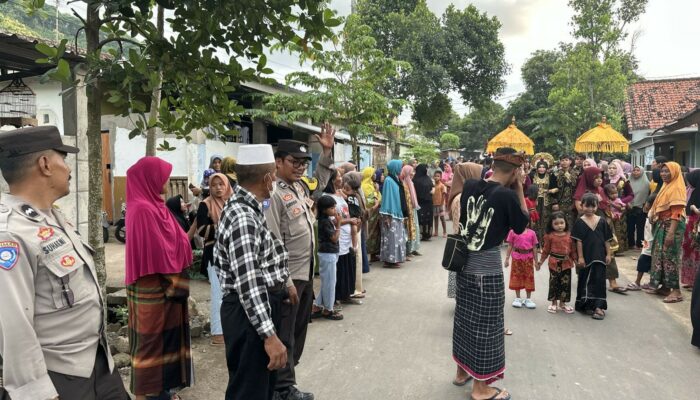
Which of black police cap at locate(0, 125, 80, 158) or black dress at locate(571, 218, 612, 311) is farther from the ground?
black police cap at locate(0, 125, 80, 158)

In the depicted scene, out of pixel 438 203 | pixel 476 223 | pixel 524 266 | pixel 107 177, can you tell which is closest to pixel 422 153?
pixel 438 203

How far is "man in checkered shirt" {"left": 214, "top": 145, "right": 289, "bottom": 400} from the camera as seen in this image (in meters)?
2.52

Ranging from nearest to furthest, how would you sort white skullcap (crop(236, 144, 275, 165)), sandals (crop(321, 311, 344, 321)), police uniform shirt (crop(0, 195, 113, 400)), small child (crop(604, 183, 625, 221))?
police uniform shirt (crop(0, 195, 113, 400)), white skullcap (crop(236, 144, 275, 165)), sandals (crop(321, 311, 344, 321)), small child (crop(604, 183, 625, 221))

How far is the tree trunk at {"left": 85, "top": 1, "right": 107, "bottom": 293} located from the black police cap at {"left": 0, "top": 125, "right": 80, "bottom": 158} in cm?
120

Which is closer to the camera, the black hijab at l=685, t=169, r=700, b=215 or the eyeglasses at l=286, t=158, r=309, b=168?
the eyeglasses at l=286, t=158, r=309, b=168

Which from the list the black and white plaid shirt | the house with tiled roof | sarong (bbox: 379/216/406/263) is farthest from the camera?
the house with tiled roof

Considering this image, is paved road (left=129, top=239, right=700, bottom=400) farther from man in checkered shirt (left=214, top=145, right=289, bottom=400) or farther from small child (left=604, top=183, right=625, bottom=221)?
small child (left=604, top=183, right=625, bottom=221)

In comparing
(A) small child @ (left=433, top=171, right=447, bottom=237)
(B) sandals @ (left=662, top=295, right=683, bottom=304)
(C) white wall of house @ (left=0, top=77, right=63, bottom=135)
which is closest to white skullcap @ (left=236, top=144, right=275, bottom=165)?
(B) sandals @ (left=662, top=295, right=683, bottom=304)

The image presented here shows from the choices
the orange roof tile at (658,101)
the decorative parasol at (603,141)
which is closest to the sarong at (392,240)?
the decorative parasol at (603,141)

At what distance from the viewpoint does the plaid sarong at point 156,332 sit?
3281mm

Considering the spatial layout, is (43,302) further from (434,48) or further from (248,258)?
(434,48)

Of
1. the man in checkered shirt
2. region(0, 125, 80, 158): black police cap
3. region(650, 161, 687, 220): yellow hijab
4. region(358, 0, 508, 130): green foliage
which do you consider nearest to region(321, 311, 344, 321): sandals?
the man in checkered shirt

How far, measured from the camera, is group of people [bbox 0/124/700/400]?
188 centimetres

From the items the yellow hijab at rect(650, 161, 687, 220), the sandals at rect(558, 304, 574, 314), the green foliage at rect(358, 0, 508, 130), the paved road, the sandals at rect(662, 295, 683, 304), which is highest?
the green foliage at rect(358, 0, 508, 130)
